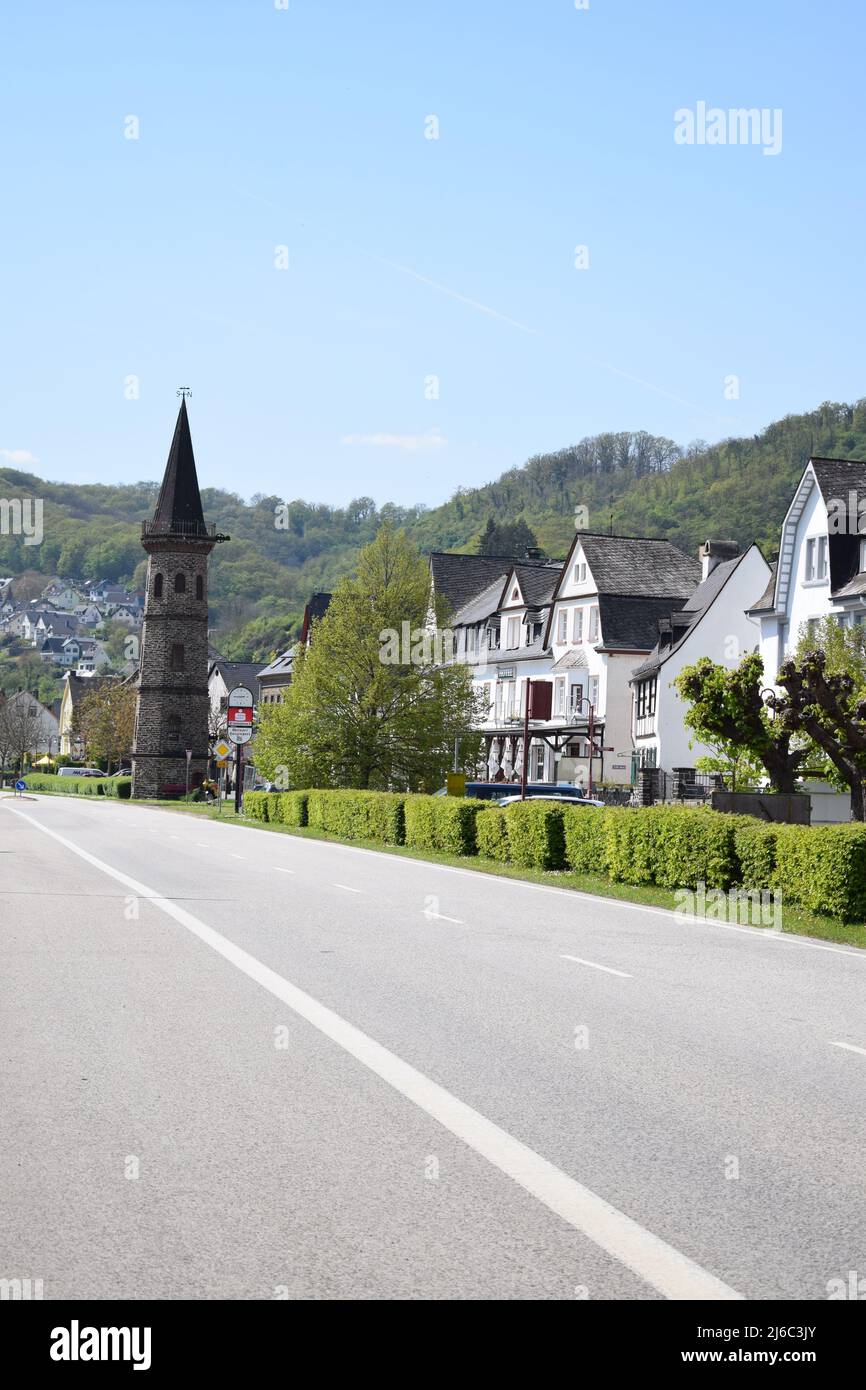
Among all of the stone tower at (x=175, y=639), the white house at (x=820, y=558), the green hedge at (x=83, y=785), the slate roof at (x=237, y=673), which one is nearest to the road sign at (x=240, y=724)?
the white house at (x=820, y=558)

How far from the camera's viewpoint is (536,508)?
15225 centimetres

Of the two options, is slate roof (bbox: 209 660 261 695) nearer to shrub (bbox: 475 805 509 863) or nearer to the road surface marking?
the road surface marking

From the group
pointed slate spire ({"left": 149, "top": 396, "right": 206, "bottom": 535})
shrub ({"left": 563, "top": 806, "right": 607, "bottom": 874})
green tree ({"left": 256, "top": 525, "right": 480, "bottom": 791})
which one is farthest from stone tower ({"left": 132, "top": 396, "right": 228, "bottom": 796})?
shrub ({"left": 563, "top": 806, "right": 607, "bottom": 874})

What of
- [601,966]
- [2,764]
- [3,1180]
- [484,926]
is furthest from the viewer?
[2,764]

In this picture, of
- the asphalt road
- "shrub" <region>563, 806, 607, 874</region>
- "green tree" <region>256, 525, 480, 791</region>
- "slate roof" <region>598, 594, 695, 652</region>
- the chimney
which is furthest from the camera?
the chimney

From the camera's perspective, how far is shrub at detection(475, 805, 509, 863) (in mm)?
31984

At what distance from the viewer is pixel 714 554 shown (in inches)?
2953

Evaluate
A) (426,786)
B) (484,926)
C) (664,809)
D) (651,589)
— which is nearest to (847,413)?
(651,589)

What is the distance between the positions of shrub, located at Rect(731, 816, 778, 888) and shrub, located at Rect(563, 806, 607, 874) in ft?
15.2

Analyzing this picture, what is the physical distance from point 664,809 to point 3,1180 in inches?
766

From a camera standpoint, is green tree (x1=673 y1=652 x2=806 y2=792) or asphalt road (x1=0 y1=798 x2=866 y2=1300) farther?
green tree (x1=673 y1=652 x2=806 y2=792)

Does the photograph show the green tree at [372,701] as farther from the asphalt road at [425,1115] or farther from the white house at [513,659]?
the asphalt road at [425,1115]

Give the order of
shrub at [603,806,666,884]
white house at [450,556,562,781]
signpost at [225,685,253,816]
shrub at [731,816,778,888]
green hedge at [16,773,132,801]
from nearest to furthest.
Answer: shrub at [731,816,778,888] → shrub at [603,806,666,884] → signpost at [225,685,253,816] → white house at [450,556,562,781] → green hedge at [16,773,132,801]
